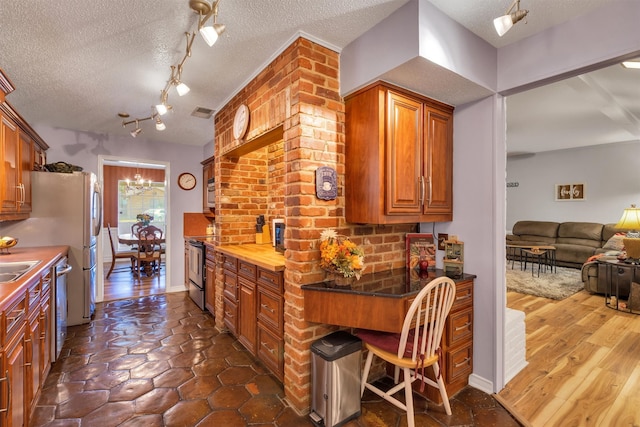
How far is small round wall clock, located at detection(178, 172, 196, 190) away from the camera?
16.7 feet

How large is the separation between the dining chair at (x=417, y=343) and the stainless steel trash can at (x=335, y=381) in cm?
13

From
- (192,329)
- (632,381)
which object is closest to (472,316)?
(632,381)

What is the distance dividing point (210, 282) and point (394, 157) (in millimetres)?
2813

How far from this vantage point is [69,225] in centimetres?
336

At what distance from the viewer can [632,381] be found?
2.36 metres

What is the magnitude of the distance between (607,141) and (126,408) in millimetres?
8921

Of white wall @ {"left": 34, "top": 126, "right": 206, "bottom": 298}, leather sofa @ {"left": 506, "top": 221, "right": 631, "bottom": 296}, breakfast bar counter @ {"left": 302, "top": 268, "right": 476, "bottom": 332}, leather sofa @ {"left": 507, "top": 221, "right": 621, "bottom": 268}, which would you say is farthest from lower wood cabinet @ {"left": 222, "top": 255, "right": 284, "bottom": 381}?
leather sofa @ {"left": 507, "top": 221, "right": 621, "bottom": 268}

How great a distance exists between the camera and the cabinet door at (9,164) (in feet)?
8.20

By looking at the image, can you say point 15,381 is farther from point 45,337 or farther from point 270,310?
point 270,310

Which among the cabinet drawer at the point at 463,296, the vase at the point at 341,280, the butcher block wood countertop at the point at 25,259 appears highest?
the butcher block wood countertop at the point at 25,259

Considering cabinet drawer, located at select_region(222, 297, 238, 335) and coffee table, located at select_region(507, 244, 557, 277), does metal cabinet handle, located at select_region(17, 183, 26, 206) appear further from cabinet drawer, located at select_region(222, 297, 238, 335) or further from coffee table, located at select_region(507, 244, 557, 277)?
coffee table, located at select_region(507, 244, 557, 277)

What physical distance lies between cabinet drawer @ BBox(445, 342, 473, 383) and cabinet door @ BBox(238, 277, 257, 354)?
1524 millimetres

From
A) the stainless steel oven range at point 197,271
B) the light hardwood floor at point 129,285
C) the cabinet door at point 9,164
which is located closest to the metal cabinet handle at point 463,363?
the stainless steel oven range at point 197,271

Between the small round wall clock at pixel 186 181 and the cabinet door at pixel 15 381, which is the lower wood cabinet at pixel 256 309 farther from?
the small round wall clock at pixel 186 181
